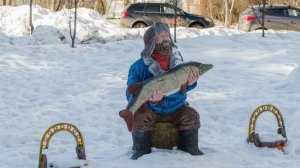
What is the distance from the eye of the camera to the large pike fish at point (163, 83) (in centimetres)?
398

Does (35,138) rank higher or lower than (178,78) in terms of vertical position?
lower

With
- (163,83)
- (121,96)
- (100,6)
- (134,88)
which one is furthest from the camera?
(100,6)

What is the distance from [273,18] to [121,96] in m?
10.6

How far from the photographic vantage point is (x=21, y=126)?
610cm

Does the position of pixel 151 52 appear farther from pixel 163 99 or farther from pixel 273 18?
pixel 273 18

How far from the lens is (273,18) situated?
1672 centimetres

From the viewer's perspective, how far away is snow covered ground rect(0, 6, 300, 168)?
176 inches

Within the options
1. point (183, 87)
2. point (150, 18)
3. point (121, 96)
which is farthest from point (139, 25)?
point (183, 87)

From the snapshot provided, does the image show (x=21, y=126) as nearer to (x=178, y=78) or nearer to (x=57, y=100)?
(x=57, y=100)

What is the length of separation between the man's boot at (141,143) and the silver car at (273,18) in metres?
12.6

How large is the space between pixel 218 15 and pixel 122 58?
18.5 metres

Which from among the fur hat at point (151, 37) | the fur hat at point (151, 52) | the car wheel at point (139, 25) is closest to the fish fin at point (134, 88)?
the fur hat at point (151, 52)

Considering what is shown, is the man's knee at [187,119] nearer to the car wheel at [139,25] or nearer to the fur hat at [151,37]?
the fur hat at [151,37]

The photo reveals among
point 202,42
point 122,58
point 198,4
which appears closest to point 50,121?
point 122,58
